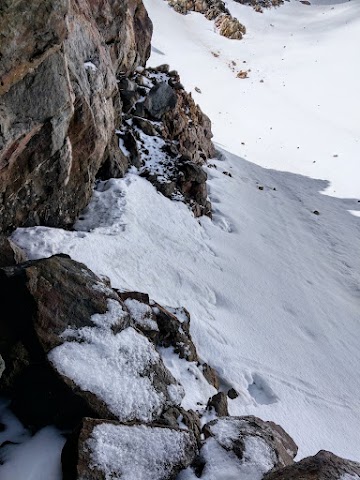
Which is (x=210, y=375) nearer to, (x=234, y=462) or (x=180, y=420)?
(x=180, y=420)

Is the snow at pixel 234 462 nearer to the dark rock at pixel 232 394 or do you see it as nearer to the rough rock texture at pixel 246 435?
the rough rock texture at pixel 246 435

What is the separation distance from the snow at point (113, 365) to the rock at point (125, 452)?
0.32m

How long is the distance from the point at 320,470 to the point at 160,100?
1284cm

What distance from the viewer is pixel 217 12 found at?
45719 mm

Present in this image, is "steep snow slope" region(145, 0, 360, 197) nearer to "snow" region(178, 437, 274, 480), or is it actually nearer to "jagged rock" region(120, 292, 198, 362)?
"jagged rock" region(120, 292, 198, 362)

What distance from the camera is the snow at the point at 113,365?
12.6 feet

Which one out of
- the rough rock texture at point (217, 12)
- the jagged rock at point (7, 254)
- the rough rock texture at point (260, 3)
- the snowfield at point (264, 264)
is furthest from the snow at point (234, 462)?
the rough rock texture at point (260, 3)

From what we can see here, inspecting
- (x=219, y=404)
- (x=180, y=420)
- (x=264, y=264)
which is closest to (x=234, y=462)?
(x=180, y=420)

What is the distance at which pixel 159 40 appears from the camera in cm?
3588

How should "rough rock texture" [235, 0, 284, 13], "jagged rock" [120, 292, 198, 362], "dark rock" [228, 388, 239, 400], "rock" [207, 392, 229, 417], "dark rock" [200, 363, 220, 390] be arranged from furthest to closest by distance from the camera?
"rough rock texture" [235, 0, 284, 13] → "dark rock" [228, 388, 239, 400] → "dark rock" [200, 363, 220, 390] → "jagged rock" [120, 292, 198, 362] → "rock" [207, 392, 229, 417]

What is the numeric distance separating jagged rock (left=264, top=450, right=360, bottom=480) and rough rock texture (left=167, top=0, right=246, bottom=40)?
152 ft

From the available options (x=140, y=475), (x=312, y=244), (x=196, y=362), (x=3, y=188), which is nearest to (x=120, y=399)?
(x=140, y=475)

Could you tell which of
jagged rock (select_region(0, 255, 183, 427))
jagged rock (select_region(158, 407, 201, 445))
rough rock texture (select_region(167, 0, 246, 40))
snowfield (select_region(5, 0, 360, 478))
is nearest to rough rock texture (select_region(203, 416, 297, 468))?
jagged rock (select_region(158, 407, 201, 445))

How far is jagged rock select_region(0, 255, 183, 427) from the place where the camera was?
12.3ft
